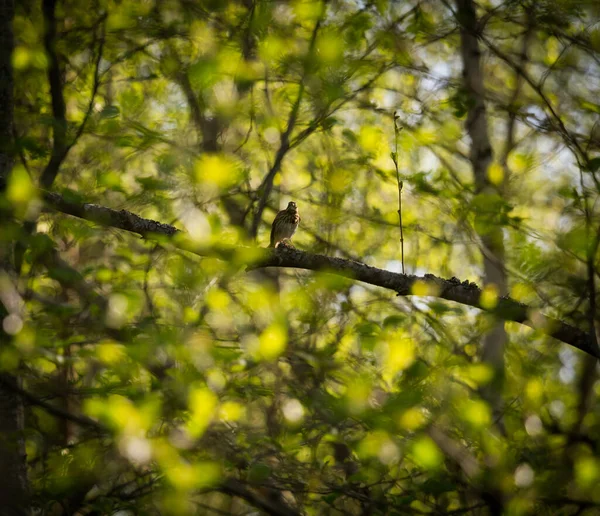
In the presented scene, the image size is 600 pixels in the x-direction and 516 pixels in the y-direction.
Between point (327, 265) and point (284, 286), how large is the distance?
3.38 meters

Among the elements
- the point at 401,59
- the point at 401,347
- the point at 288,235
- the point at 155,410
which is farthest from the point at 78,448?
the point at 401,59

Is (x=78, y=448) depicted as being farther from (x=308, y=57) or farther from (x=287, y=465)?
(x=308, y=57)

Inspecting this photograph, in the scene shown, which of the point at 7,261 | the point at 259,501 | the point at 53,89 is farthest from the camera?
the point at 53,89

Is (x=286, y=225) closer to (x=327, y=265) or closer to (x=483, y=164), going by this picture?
(x=483, y=164)

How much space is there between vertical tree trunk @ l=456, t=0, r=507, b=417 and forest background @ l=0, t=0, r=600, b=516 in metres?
0.03

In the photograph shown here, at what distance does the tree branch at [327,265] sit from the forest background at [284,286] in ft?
0.04

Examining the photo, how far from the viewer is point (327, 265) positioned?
315 centimetres

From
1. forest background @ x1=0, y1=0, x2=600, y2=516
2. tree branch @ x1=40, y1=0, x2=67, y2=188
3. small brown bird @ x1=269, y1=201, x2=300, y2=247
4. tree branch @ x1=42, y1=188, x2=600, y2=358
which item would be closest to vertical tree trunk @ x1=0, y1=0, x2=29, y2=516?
forest background @ x1=0, y1=0, x2=600, y2=516

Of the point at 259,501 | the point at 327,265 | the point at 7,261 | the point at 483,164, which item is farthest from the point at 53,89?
the point at 483,164

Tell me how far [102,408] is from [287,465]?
4.69 feet

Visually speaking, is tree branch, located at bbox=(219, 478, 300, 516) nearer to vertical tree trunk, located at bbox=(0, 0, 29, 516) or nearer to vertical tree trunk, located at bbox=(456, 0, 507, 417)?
vertical tree trunk, located at bbox=(0, 0, 29, 516)

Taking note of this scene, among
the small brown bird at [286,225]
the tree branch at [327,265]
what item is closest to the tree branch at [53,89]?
the tree branch at [327,265]

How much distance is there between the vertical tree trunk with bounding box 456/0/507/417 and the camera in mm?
4574

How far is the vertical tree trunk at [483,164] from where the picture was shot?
4.57 m
